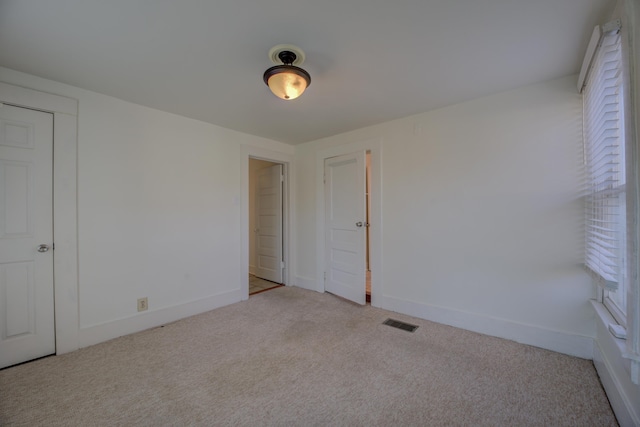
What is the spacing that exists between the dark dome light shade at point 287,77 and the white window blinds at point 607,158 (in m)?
1.75

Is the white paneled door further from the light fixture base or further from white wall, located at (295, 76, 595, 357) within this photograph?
white wall, located at (295, 76, 595, 357)

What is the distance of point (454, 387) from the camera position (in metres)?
1.78

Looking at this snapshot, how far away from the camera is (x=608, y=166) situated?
163 cm

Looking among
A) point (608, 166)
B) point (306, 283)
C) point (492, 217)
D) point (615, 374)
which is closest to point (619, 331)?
point (615, 374)

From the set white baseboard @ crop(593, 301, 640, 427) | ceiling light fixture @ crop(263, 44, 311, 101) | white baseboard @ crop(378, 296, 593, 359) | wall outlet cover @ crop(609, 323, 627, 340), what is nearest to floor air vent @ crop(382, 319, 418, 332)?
white baseboard @ crop(378, 296, 593, 359)

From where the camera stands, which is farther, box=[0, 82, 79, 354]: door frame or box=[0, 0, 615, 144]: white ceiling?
box=[0, 82, 79, 354]: door frame

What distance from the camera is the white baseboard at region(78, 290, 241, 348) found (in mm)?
2377

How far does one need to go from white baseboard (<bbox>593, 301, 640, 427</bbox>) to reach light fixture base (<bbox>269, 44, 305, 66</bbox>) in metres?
2.54

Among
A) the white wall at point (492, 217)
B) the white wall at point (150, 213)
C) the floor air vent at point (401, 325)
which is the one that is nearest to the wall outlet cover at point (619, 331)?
the white wall at point (492, 217)

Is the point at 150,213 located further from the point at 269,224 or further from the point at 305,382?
the point at 305,382

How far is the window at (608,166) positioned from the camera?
1.51 metres

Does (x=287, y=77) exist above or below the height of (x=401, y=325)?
above

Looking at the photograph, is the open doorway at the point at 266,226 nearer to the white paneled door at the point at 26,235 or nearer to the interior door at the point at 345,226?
the interior door at the point at 345,226

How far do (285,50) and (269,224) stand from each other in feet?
10.5
